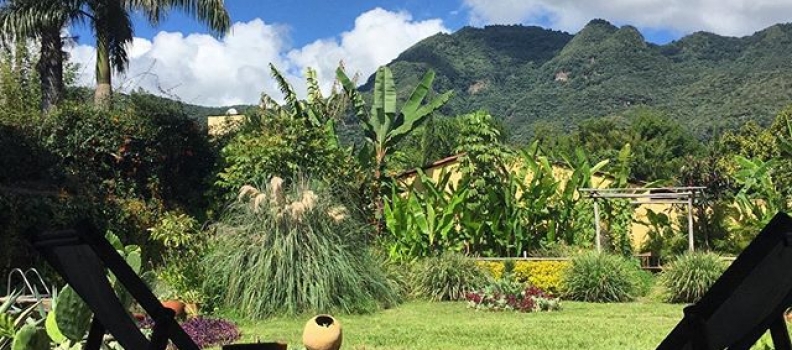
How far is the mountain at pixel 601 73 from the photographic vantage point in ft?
201

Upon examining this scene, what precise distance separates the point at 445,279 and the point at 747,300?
1054 cm

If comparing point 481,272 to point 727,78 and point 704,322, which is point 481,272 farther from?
point 727,78

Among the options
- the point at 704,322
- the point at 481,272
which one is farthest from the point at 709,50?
the point at 704,322

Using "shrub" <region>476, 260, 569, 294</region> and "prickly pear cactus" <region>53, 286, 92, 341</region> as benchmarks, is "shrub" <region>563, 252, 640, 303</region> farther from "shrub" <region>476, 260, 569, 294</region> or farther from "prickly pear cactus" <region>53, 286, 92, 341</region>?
"prickly pear cactus" <region>53, 286, 92, 341</region>

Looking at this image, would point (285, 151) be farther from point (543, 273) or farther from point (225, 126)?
point (543, 273)

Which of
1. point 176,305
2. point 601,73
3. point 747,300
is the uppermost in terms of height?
point 601,73

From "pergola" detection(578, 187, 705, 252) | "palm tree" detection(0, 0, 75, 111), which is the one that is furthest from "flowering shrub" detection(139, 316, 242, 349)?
"palm tree" detection(0, 0, 75, 111)

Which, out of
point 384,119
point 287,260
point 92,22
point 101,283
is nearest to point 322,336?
point 101,283

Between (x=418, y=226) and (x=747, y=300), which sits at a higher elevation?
(x=747, y=300)

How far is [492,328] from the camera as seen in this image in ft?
30.7

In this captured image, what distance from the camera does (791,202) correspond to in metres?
16.1

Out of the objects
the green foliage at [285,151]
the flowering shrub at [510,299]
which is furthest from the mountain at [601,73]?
the flowering shrub at [510,299]

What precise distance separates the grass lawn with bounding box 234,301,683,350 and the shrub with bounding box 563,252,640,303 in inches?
38.9

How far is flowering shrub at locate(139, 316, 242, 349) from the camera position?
8414 mm
